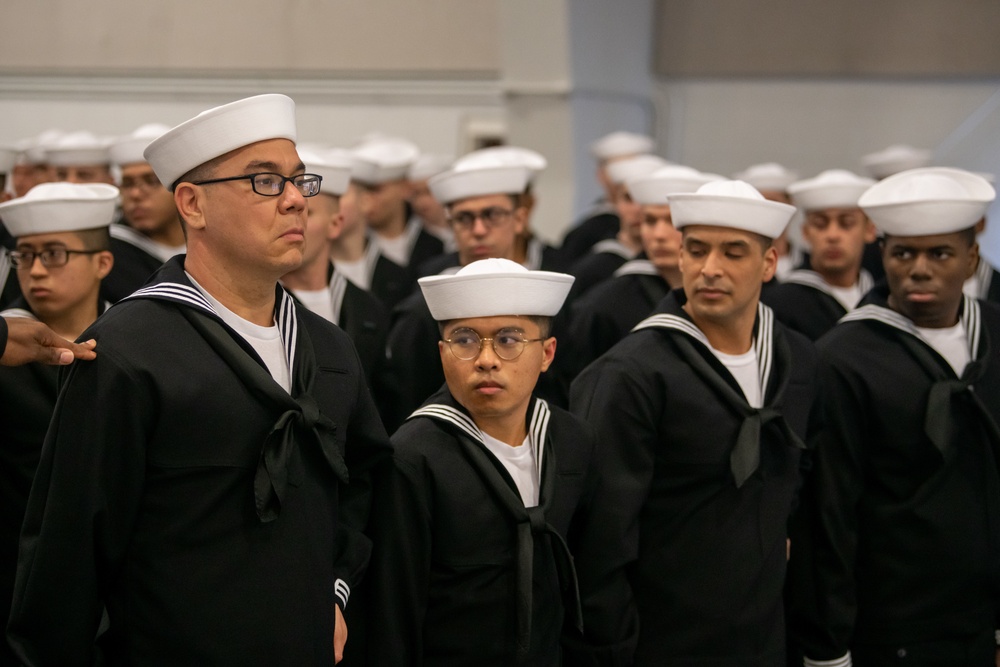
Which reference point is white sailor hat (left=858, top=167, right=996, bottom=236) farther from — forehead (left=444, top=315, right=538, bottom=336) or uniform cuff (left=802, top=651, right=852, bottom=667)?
forehead (left=444, top=315, right=538, bottom=336)

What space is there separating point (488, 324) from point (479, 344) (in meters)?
0.06

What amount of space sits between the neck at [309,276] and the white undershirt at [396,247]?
3021 millimetres

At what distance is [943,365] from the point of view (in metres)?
3.74

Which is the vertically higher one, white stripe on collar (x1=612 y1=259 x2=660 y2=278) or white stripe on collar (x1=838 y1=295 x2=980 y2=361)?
white stripe on collar (x1=612 y1=259 x2=660 y2=278)

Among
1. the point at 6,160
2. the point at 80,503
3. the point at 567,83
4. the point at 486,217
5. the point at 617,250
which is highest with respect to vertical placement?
the point at 567,83

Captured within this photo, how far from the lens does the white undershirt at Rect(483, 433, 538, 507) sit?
304 cm

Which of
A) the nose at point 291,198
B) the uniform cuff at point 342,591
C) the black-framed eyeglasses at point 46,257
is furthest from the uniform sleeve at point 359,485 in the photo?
the black-framed eyeglasses at point 46,257

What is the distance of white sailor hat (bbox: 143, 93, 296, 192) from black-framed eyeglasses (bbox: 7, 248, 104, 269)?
1305mm

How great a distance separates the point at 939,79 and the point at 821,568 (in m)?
6.49

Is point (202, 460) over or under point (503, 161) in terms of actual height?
under

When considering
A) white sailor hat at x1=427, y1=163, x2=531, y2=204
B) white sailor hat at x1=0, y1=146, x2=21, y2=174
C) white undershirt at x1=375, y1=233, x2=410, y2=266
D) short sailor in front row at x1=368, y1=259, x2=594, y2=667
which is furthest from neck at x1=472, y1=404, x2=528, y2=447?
white undershirt at x1=375, y1=233, x2=410, y2=266

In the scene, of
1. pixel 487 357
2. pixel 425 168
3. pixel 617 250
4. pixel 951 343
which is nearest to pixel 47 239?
pixel 487 357

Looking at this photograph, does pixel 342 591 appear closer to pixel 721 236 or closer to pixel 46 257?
pixel 721 236

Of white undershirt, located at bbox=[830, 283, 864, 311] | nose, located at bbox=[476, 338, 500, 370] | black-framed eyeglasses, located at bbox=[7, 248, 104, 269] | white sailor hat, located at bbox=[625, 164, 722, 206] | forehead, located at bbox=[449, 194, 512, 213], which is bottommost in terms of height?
nose, located at bbox=[476, 338, 500, 370]
